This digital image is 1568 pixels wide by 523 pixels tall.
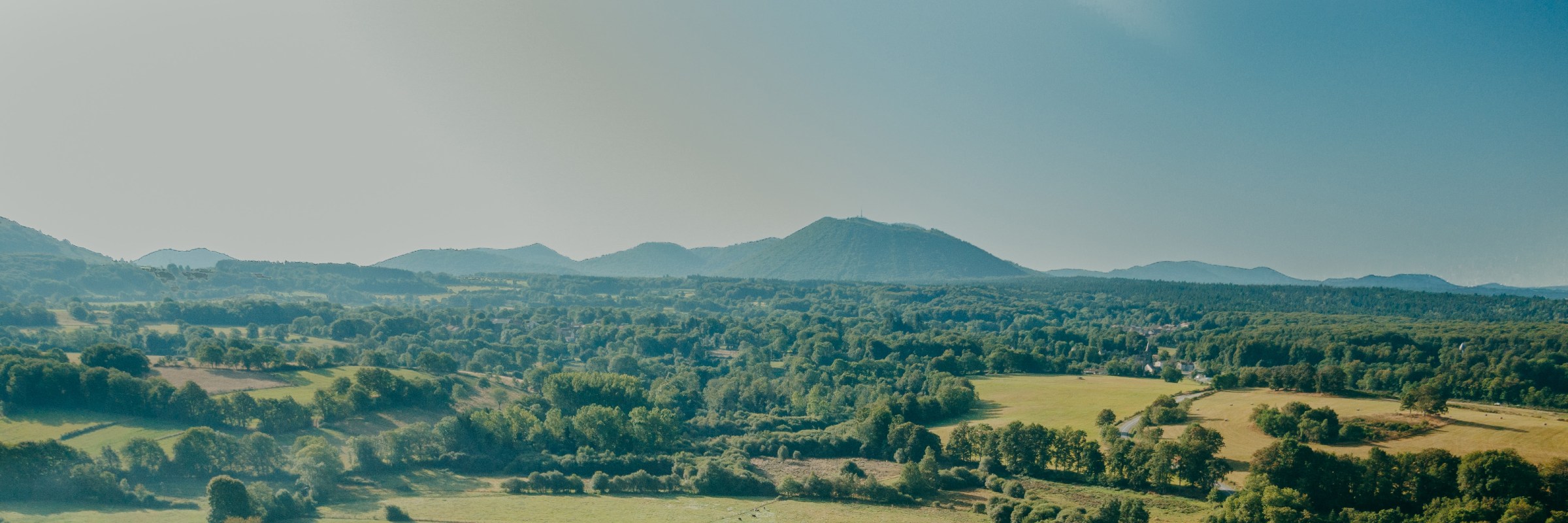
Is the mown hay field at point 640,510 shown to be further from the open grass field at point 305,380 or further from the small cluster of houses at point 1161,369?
the small cluster of houses at point 1161,369

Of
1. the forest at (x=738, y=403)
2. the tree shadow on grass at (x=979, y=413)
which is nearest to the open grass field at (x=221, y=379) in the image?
the forest at (x=738, y=403)

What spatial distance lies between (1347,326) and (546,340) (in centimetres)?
13102

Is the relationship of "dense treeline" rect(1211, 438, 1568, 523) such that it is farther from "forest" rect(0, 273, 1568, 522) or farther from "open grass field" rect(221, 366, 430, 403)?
"open grass field" rect(221, 366, 430, 403)

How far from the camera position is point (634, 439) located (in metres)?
63.7

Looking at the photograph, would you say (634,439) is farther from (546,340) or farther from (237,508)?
(546,340)

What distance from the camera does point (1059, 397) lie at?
7869cm

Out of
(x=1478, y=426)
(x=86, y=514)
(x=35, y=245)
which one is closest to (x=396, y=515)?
(x=86, y=514)

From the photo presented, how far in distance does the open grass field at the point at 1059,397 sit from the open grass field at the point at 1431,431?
28.0 feet

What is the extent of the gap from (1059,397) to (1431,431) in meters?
32.5

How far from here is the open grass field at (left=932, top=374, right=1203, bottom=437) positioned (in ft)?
227

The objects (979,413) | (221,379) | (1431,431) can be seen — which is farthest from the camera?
(979,413)

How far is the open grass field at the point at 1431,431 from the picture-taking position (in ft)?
146

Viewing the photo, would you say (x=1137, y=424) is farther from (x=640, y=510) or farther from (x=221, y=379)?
(x=221, y=379)

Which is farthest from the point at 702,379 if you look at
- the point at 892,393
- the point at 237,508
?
the point at 237,508
